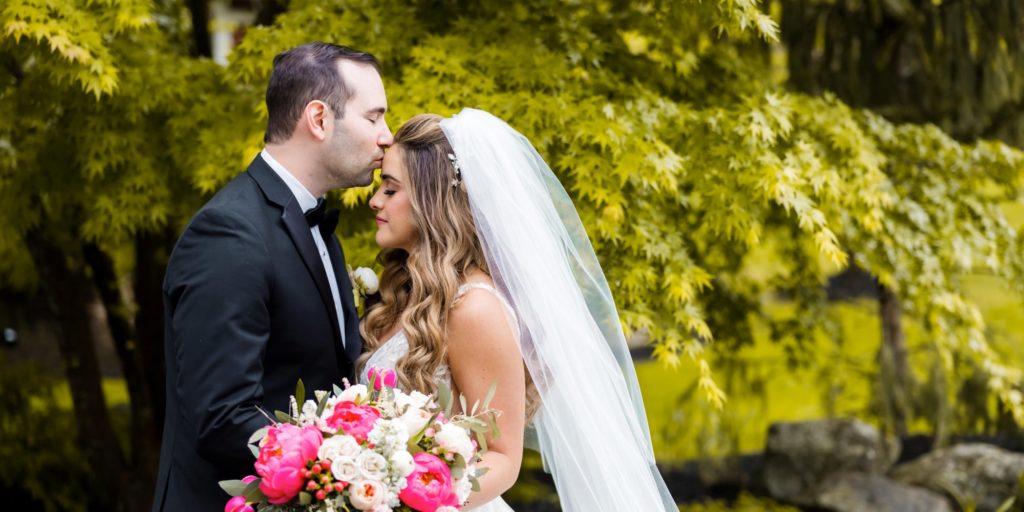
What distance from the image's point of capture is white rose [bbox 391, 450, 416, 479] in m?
2.25

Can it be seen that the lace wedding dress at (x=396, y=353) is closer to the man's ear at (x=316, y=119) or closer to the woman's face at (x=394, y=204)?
the woman's face at (x=394, y=204)

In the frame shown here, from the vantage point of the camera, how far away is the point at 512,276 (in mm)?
2955

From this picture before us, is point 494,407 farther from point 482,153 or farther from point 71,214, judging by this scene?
point 71,214

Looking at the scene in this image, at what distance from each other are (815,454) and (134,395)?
5.09 m

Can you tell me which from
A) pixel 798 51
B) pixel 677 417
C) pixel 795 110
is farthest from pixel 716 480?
pixel 795 110

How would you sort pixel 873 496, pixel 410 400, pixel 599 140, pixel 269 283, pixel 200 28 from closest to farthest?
pixel 410 400, pixel 269 283, pixel 599 140, pixel 200 28, pixel 873 496

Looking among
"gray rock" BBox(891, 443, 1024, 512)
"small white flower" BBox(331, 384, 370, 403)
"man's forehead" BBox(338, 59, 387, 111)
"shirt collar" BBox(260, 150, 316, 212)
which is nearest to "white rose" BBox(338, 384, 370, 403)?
"small white flower" BBox(331, 384, 370, 403)

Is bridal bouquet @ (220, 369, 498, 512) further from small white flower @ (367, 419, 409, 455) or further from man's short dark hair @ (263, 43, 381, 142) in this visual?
man's short dark hair @ (263, 43, 381, 142)

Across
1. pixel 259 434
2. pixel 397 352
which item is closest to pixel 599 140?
pixel 397 352

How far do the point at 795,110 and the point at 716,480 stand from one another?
15.4 ft

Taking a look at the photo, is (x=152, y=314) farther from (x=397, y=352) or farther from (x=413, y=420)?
(x=413, y=420)

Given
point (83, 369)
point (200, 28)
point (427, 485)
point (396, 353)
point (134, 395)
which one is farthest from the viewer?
point (134, 395)

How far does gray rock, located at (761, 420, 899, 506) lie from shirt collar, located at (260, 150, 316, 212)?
5704 millimetres

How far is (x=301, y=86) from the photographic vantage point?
2.80 m
